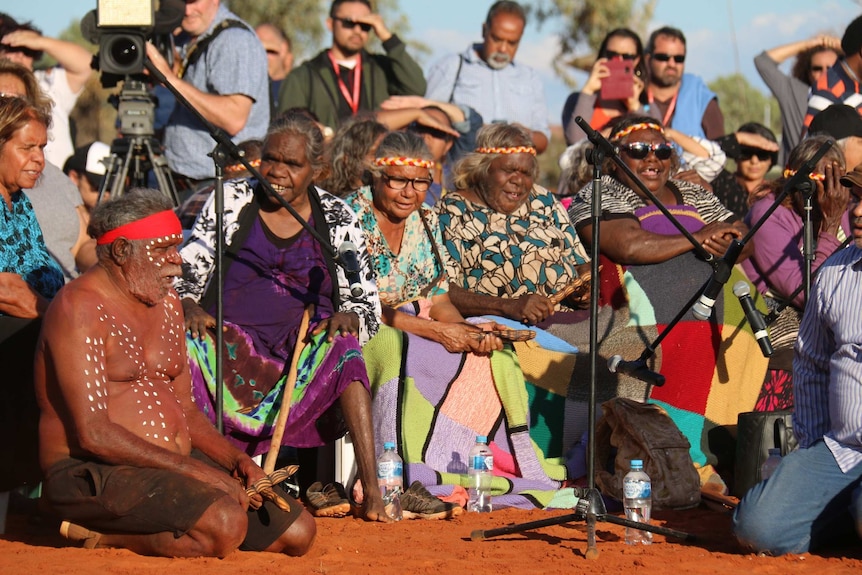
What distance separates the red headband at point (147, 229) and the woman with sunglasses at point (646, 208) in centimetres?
306

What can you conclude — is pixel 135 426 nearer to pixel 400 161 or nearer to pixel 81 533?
pixel 81 533

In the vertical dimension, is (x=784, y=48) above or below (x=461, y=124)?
above

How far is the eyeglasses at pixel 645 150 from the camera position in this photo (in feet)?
26.8

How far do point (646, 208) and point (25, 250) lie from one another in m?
3.71

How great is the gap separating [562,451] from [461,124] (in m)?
3.34

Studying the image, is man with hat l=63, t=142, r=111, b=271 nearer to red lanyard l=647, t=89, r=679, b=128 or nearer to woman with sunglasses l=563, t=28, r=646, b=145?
woman with sunglasses l=563, t=28, r=646, b=145

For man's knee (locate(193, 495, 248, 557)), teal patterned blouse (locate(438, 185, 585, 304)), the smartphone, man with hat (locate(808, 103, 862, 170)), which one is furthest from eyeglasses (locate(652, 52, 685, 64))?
man's knee (locate(193, 495, 248, 557))

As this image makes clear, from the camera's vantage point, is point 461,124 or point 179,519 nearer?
point 179,519

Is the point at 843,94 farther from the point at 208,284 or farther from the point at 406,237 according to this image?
the point at 208,284

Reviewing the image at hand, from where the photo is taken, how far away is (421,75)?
33.8 feet

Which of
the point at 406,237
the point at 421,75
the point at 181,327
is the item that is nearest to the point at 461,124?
the point at 421,75

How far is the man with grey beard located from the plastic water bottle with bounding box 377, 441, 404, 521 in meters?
4.11

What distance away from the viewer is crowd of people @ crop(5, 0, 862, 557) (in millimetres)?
5469

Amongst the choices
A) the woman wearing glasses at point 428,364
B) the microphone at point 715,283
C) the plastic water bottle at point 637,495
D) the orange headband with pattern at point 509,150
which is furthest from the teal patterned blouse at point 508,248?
the microphone at point 715,283
